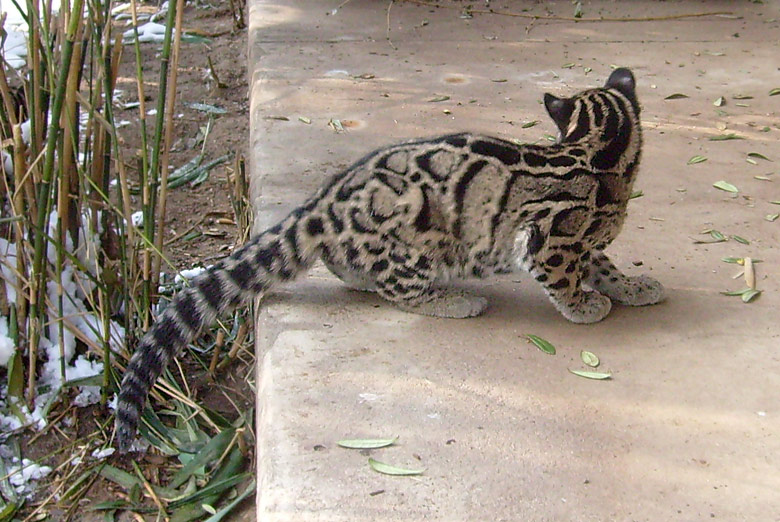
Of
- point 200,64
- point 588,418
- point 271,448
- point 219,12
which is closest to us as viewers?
point 271,448

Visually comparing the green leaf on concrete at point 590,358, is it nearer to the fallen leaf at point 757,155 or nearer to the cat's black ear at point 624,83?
the cat's black ear at point 624,83

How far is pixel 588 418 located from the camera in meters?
3.02

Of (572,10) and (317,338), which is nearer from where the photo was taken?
(317,338)

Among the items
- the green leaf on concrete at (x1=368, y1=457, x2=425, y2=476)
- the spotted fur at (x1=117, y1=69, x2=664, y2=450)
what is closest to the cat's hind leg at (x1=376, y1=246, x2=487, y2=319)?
the spotted fur at (x1=117, y1=69, x2=664, y2=450)

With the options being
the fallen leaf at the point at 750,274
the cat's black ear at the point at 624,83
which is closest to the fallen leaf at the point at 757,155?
the fallen leaf at the point at 750,274

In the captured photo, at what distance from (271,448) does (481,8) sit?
5.34 meters

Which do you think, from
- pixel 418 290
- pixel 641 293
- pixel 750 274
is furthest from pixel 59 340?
pixel 750 274

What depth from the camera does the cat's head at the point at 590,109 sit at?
3596 mm

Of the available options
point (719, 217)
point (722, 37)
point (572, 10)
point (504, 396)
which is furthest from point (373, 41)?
point (504, 396)

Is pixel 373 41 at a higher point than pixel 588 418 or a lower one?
higher

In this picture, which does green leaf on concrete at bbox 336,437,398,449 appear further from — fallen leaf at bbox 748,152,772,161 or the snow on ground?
fallen leaf at bbox 748,152,772,161

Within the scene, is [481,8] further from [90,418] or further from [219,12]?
[90,418]

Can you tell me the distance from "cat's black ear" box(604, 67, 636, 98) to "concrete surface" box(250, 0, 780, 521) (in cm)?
76

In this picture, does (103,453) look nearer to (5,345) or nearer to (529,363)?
(5,345)
